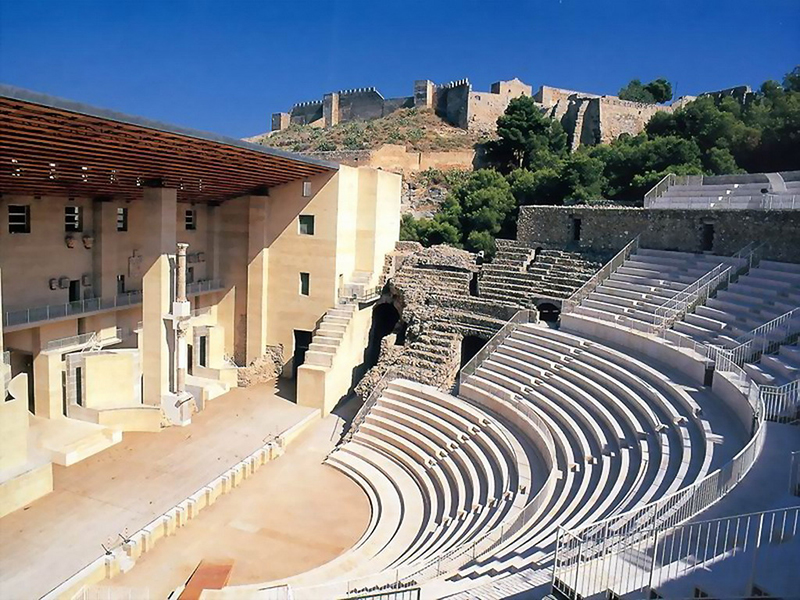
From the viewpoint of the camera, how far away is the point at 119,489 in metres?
15.9

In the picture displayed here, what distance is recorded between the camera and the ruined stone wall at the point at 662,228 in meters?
17.5

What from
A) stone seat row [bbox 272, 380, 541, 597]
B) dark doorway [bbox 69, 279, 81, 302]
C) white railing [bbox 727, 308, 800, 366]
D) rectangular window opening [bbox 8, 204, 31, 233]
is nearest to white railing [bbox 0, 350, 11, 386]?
dark doorway [bbox 69, 279, 81, 302]

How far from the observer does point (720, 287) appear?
57.8 feet

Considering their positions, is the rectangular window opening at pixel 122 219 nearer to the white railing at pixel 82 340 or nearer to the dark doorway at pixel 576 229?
the white railing at pixel 82 340

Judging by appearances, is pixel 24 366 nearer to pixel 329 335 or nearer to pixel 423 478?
pixel 329 335

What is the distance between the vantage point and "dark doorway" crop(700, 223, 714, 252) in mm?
20000

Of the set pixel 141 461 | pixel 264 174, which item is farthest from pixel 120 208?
pixel 141 461

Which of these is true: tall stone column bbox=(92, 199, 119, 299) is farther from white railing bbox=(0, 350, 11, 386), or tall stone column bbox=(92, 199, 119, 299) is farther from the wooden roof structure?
white railing bbox=(0, 350, 11, 386)

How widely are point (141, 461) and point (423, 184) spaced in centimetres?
3068

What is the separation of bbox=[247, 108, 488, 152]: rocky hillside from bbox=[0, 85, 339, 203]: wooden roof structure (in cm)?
2683

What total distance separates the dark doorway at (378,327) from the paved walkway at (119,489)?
4.50m

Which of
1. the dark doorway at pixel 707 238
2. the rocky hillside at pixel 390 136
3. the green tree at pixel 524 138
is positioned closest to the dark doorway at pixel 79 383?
the dark doorway at pixel 707 238

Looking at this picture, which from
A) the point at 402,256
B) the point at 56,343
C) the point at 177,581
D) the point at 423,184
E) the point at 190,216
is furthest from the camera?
the point at 423,184

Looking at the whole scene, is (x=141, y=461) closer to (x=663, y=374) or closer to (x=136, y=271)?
(x=136, y=271)
